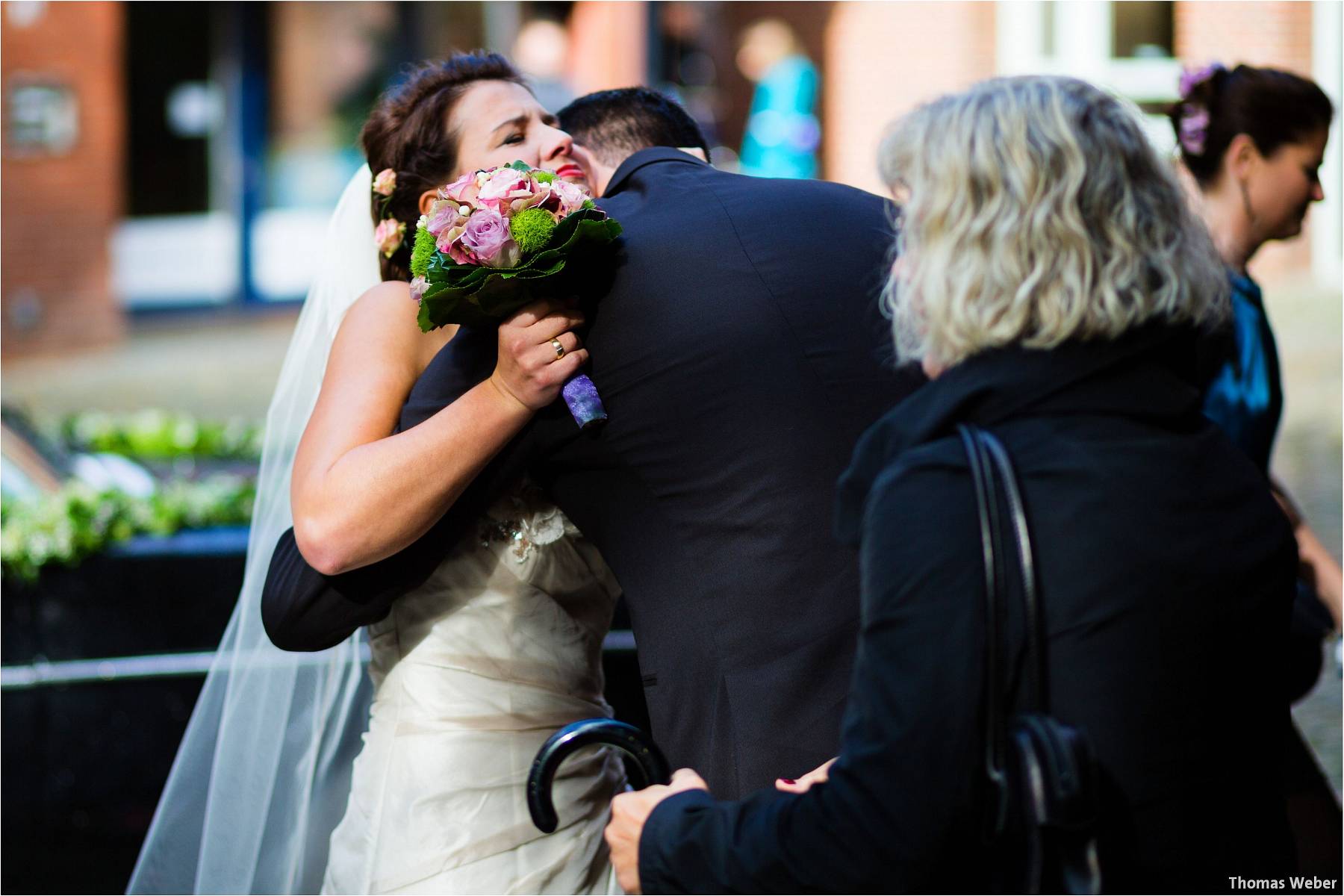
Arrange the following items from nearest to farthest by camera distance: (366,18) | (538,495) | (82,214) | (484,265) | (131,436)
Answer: (484,265) < (538,495) < (131,436) < (82,214) < (366,18)

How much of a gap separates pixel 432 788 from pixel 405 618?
31 cm

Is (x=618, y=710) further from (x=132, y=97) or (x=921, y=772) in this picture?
(x=132, y=97)

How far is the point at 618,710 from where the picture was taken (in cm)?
400

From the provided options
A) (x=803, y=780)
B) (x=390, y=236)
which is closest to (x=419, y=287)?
(x=390, y=236)

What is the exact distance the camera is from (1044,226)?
1.51 metres

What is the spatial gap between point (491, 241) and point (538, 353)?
0.17 metres

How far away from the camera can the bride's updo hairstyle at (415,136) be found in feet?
8.64

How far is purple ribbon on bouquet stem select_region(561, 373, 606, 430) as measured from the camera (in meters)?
1.93

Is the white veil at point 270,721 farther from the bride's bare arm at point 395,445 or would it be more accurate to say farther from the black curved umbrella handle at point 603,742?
the black curved umbrella handle at point 603,742

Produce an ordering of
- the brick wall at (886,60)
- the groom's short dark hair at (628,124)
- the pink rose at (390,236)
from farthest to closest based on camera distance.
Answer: the brick wall at (886,60), the groom's short dark hair at (628,124), the pink rose at (390,236)

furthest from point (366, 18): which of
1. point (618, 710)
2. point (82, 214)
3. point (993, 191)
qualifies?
point (993, 191)

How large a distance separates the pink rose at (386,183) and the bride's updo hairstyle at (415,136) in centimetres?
2

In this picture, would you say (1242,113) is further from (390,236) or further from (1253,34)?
(1253,34)

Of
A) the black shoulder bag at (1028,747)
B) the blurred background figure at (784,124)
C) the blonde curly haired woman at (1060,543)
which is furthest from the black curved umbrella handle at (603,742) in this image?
the blurred background figure at (784,124)
